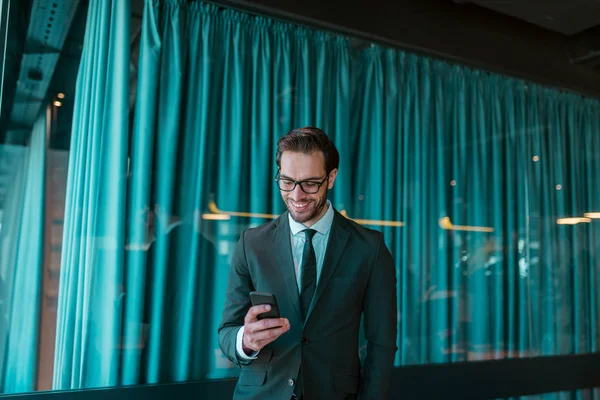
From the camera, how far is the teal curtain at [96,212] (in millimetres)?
2174

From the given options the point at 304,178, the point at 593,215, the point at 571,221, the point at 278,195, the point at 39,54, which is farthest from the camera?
the point at 593,215

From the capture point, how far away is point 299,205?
1.61m

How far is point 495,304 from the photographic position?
3.31 meters

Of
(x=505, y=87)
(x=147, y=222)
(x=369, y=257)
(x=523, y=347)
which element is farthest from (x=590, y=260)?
(x=147, y=222)

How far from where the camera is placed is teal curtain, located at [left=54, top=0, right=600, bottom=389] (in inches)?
89.3

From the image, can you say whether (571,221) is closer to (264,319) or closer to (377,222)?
(377,222)

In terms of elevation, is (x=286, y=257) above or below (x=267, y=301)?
above

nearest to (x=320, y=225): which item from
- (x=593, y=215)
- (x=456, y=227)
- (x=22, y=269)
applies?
(x=22, y=269)

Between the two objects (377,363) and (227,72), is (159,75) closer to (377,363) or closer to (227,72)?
(227,72)

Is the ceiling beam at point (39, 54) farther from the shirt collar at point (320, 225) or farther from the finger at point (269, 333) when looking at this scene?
the finger at point (269, 333)

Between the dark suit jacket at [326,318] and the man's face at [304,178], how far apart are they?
12cm

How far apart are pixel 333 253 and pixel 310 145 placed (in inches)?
13.8

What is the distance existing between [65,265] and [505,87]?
2884 millimetres

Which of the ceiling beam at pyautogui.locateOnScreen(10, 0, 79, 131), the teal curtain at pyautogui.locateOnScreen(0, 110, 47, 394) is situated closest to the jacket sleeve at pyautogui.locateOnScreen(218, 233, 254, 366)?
the teal curtain at pyautogui.locateOnScreen(0, 110, 47, 394)
